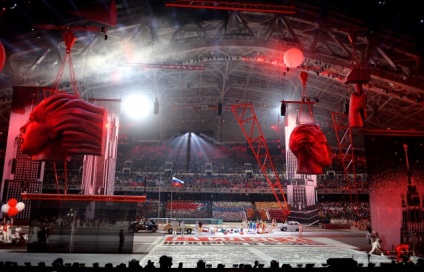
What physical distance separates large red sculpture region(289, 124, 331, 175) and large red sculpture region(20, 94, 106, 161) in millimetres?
5447

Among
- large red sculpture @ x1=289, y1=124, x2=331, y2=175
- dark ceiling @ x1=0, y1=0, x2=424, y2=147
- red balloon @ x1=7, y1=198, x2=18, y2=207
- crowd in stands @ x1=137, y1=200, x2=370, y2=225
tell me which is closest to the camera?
large red sculpture @ x1=289, y1=124, x2=331, y2=175

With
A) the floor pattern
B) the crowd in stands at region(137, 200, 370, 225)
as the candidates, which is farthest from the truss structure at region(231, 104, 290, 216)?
the floor pattern

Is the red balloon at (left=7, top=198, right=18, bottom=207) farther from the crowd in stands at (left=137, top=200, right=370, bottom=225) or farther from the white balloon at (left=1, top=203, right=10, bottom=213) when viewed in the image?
the crowd in stands at (left=137, top=200, right=370, bottom=225)

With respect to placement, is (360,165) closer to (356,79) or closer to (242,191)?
(242,191)

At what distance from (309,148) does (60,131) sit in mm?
6475

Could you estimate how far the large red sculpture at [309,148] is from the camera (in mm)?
9477

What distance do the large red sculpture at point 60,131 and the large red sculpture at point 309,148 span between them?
17.9 ft

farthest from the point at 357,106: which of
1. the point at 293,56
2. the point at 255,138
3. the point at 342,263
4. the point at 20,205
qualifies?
the point at 255,138

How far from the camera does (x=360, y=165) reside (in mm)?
36500

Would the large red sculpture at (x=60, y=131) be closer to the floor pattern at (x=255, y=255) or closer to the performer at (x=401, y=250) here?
the floor pattern at (x=255, y=255)

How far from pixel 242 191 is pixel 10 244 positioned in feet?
80.6

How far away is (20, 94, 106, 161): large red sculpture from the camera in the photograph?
6.60m

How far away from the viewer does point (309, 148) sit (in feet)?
31.3

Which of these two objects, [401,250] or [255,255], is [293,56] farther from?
[401,250]
